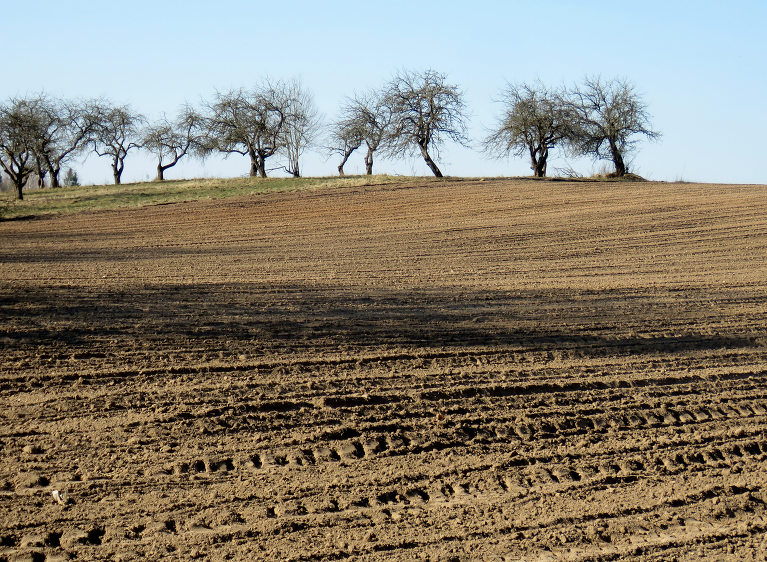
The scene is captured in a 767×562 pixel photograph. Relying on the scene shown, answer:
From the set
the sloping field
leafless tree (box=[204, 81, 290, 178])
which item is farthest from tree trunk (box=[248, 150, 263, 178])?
the sloping field

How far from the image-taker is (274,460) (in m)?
5.52

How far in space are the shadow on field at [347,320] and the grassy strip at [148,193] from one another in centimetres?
2342

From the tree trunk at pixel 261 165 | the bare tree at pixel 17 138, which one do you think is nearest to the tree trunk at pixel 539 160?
the tree trunk at pixel 261 165

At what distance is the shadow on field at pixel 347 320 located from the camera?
342 inches

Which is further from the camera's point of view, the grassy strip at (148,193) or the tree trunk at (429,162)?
the tree trunk at (429,162)

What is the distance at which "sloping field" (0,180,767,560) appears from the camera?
14.9ft

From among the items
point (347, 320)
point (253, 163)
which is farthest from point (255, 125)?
point (347, 320)

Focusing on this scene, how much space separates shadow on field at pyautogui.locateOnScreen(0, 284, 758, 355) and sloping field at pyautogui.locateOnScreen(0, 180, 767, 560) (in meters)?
0.05

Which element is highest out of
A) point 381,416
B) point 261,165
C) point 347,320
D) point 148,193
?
point 261,165

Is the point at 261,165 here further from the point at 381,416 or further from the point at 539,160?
the point at 381,416

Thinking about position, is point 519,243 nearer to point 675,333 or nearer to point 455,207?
point 455,207

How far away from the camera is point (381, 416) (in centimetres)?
638

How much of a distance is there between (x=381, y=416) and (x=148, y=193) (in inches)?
1337

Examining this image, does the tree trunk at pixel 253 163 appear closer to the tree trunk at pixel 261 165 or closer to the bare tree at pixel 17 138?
the tree trunk at pixel 261 165
